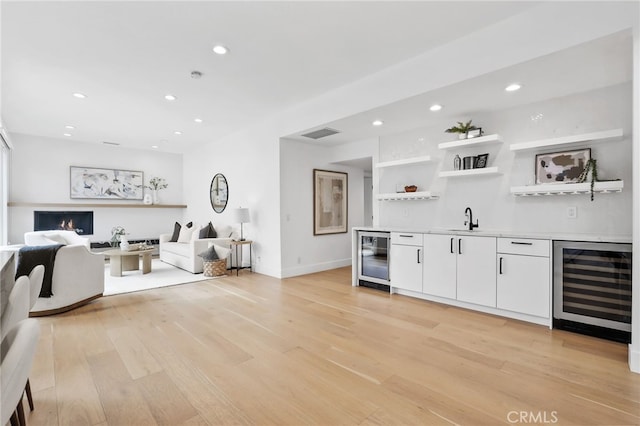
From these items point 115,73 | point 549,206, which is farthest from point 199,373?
point 549,206

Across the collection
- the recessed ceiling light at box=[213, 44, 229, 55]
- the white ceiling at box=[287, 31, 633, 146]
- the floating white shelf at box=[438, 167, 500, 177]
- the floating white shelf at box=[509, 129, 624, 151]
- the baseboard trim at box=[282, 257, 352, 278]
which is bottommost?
the baseboard trim at box=[282, 257, 352, 278]

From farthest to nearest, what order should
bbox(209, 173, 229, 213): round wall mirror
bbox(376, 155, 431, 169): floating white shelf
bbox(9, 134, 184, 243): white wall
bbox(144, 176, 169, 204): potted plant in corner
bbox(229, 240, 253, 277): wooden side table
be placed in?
bbox(144, 176, 169, 204): potted plant in corner, bbox(209, 173, 229, 213): round wall mirror, bbox(9, 134, 184, 243): white wall, bbox(229, 240, 253, 277): wooden side table, bbox(376, 155, 431, 169): floating white shelf

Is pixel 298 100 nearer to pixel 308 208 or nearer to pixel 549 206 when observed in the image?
pixel 308 208

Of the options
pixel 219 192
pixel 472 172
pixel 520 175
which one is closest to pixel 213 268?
pixel 219 192

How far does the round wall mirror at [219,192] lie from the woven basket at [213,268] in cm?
170

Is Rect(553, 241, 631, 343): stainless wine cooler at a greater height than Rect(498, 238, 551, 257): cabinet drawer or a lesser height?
lesser

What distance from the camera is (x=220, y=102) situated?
4625 millimetres

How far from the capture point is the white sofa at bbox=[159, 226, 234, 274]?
5.65 m

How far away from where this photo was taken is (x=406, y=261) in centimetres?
412

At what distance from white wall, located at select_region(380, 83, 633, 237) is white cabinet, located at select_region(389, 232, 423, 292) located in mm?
658

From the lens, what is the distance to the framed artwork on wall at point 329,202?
595 cm

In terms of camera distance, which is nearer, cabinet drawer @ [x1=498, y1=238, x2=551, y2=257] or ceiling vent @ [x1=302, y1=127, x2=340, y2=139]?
cabinet drawer @ [x1=498, y1=238, x2=551, y2=257]

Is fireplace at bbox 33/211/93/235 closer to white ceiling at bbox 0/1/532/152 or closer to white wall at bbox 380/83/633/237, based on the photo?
white ceiling at bbox 0/1/532/152

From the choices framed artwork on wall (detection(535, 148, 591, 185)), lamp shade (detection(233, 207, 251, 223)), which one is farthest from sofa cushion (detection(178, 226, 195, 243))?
framed artwork on wall (detection(535, 148, 591, 185))
